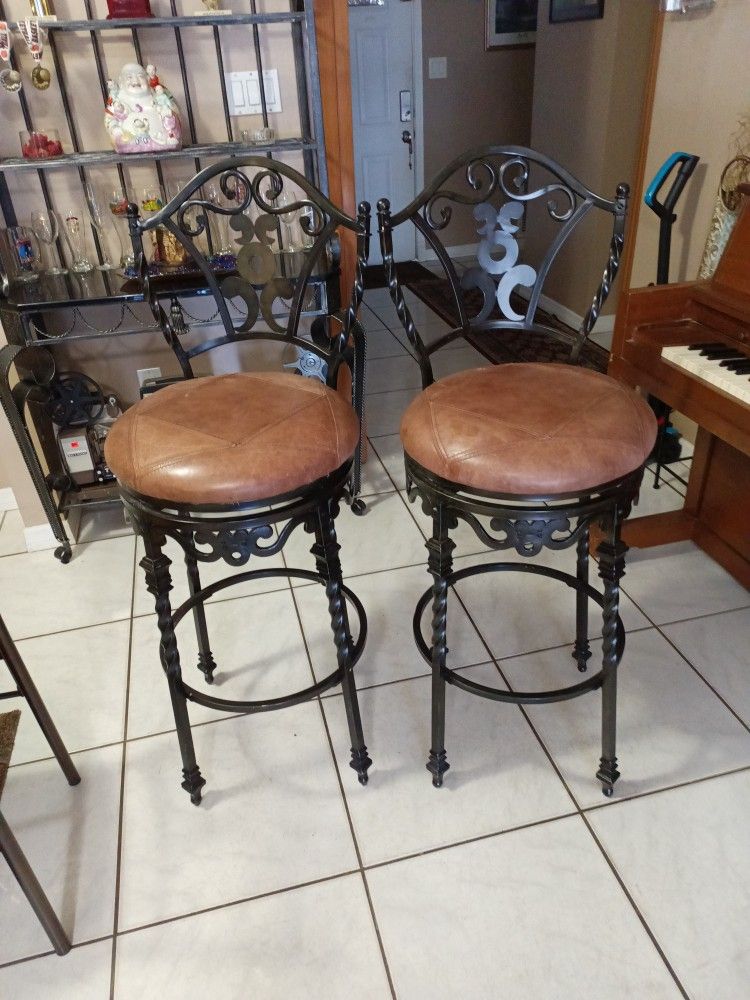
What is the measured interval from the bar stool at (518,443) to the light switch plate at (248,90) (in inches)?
46.0

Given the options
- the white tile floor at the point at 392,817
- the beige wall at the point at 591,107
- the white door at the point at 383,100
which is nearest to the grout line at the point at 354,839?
the white tile floor at the point at 392,817

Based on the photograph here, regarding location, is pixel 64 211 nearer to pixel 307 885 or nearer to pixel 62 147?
pixel 62 147

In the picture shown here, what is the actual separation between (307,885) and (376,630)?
707 millimetres

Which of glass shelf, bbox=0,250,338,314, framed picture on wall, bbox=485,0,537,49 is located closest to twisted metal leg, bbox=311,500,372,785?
glass shelf, bbox=0,250,338,314

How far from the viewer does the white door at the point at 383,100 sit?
4.94 m

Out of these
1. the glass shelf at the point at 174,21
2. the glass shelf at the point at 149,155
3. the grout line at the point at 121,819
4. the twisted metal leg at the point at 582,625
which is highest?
the glass shelf at the point at 174,21

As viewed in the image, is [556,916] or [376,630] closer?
[556,916]

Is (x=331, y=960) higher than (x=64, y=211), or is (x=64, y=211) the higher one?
(x=64, y=211)

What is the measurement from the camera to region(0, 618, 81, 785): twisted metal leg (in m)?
1.33

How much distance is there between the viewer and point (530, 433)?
1157mm

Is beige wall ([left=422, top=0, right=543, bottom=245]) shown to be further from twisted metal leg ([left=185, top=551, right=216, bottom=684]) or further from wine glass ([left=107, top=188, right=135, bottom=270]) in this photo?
twisted metal leg ([left=185, top=551, right=216, bottom=684])

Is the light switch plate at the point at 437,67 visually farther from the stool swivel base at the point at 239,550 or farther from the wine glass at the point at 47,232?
the stool swivel base at the point at 239,550

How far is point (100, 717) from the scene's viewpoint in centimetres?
170

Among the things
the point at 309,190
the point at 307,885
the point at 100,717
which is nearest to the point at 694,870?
the point at 307,885
